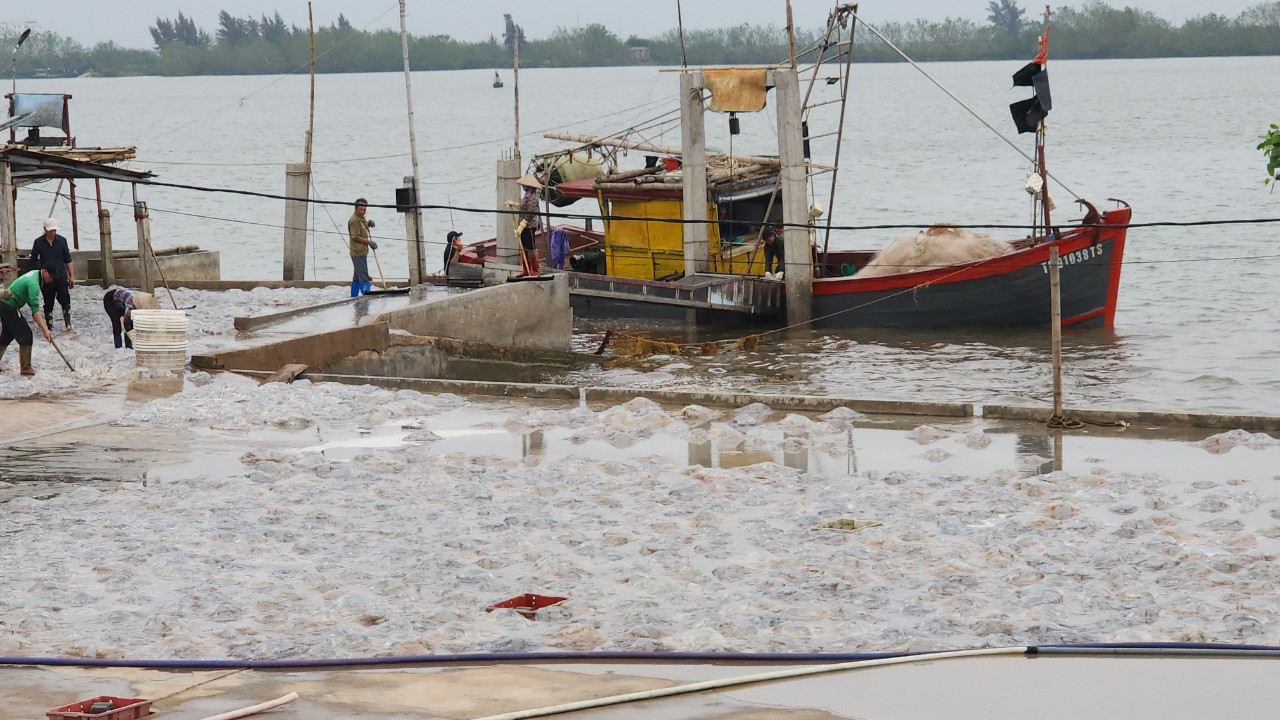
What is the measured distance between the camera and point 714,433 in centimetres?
1320

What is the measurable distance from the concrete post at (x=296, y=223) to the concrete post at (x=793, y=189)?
9.52 m

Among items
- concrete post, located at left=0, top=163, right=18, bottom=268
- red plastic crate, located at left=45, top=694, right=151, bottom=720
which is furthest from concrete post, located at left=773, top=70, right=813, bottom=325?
red plastic crate, located at left=45, top=694, right=151, bottom=720

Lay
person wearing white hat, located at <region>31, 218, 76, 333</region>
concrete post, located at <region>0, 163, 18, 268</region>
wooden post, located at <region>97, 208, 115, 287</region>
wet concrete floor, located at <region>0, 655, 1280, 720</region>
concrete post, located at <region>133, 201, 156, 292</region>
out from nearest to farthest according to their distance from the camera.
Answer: wet concrete floor, located at <region>0, 655, 1280, 720</region>, person wearing white hat, located at <region>31, 218, 76, 333</region>, concrete post, located at <region>0, 163, 18, 268</region>, concrete post, located at <region>133, 201, 156, 292</region>, wooden post, located at <region>97, 208, 115, 287</region>

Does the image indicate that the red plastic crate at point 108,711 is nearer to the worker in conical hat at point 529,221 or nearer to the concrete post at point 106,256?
the worker in conical hat at point 529,221

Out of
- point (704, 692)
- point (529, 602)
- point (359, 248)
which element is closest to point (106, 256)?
point (359, 248)

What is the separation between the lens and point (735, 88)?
24.8 metres

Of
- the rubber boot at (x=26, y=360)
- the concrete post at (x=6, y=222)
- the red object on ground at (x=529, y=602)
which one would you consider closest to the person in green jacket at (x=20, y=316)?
the rubber boot at (x=26, y=360)

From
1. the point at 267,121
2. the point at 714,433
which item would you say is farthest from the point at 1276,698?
the point at 267,121

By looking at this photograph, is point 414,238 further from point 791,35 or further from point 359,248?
point 791,35

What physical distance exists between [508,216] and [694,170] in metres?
4.13

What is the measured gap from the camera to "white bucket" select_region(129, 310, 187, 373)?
15.9 metres

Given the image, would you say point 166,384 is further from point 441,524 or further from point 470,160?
point 470,160

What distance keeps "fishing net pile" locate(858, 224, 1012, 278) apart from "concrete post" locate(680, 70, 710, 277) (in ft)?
9.42

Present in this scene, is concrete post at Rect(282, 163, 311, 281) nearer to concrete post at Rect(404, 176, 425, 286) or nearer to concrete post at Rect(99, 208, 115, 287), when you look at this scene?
concrete post at Rect(404, 176, 425, 286)
